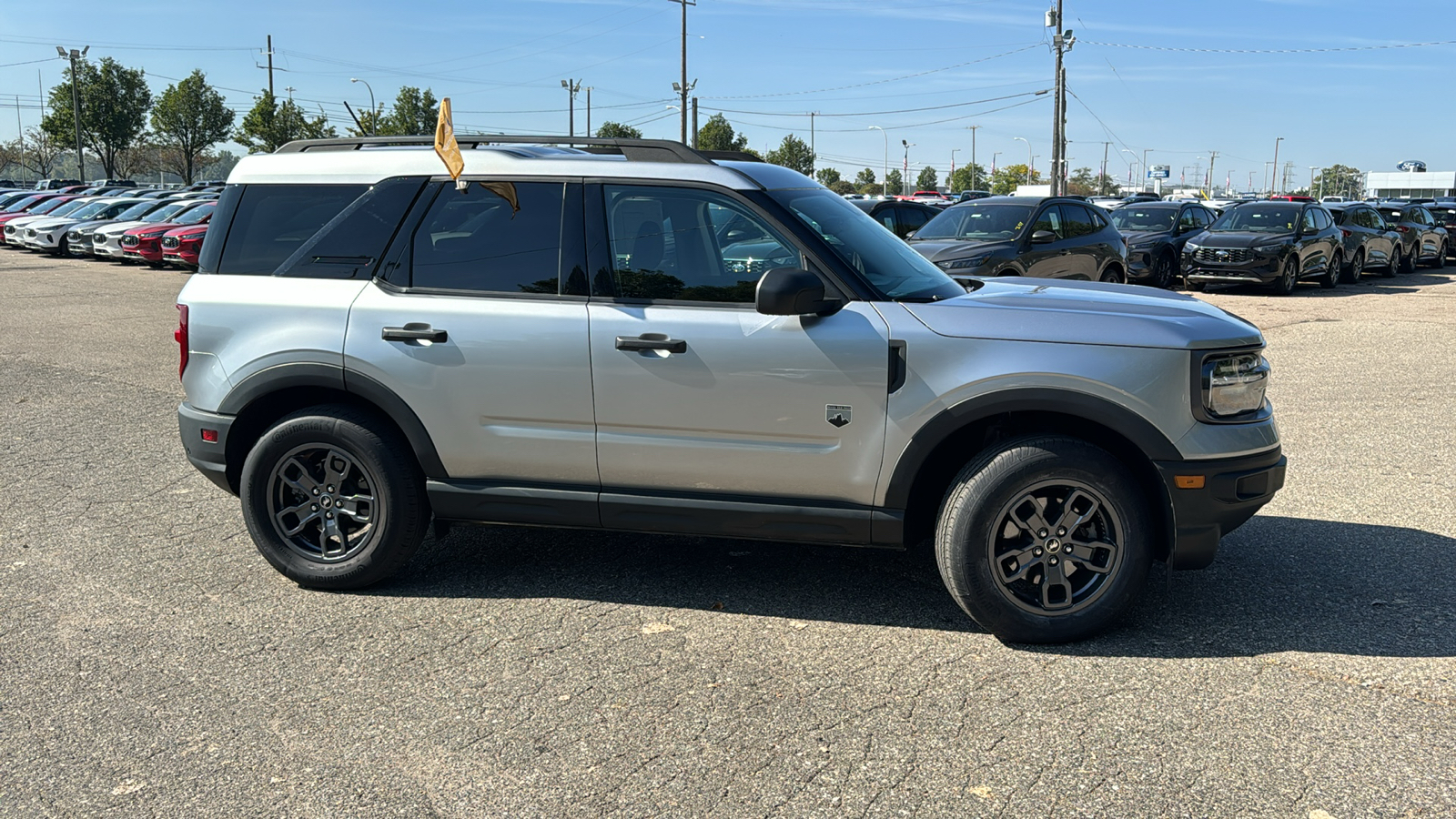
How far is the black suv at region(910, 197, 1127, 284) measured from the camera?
13602 mm

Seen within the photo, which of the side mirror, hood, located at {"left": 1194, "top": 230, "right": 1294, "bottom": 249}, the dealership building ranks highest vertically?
the dealership building

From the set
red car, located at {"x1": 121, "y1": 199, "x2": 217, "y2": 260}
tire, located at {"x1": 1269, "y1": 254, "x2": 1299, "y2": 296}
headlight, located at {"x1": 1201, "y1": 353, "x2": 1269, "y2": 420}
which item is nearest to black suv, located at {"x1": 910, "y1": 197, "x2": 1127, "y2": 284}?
tire, located at {"x1": 1269, "y1": 254, "x2": 1299, "y2": 296}

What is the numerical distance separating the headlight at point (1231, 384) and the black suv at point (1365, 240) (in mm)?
20012

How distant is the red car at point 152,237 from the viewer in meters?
25.5

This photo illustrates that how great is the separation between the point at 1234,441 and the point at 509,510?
2.88 m

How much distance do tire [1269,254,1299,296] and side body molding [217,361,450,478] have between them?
18.2 m

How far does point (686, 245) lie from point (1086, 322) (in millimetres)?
1588

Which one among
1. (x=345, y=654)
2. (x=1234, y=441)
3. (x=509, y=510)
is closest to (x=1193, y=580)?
(x=1234, y=441)

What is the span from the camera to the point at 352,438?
4.84 m

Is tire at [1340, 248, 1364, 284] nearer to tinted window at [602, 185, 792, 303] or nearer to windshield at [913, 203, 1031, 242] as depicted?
windshield at [913, 203, 1031, 242]

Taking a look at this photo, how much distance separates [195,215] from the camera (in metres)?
26.5

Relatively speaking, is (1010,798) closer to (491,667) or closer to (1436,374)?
(491,667)

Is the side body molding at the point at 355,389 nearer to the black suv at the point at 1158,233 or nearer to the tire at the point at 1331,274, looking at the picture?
the black suv at the point at 1158,233

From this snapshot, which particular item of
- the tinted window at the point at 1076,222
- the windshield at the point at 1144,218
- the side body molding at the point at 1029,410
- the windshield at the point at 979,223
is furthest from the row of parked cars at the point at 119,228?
the side body molding at the point at 1029,410
